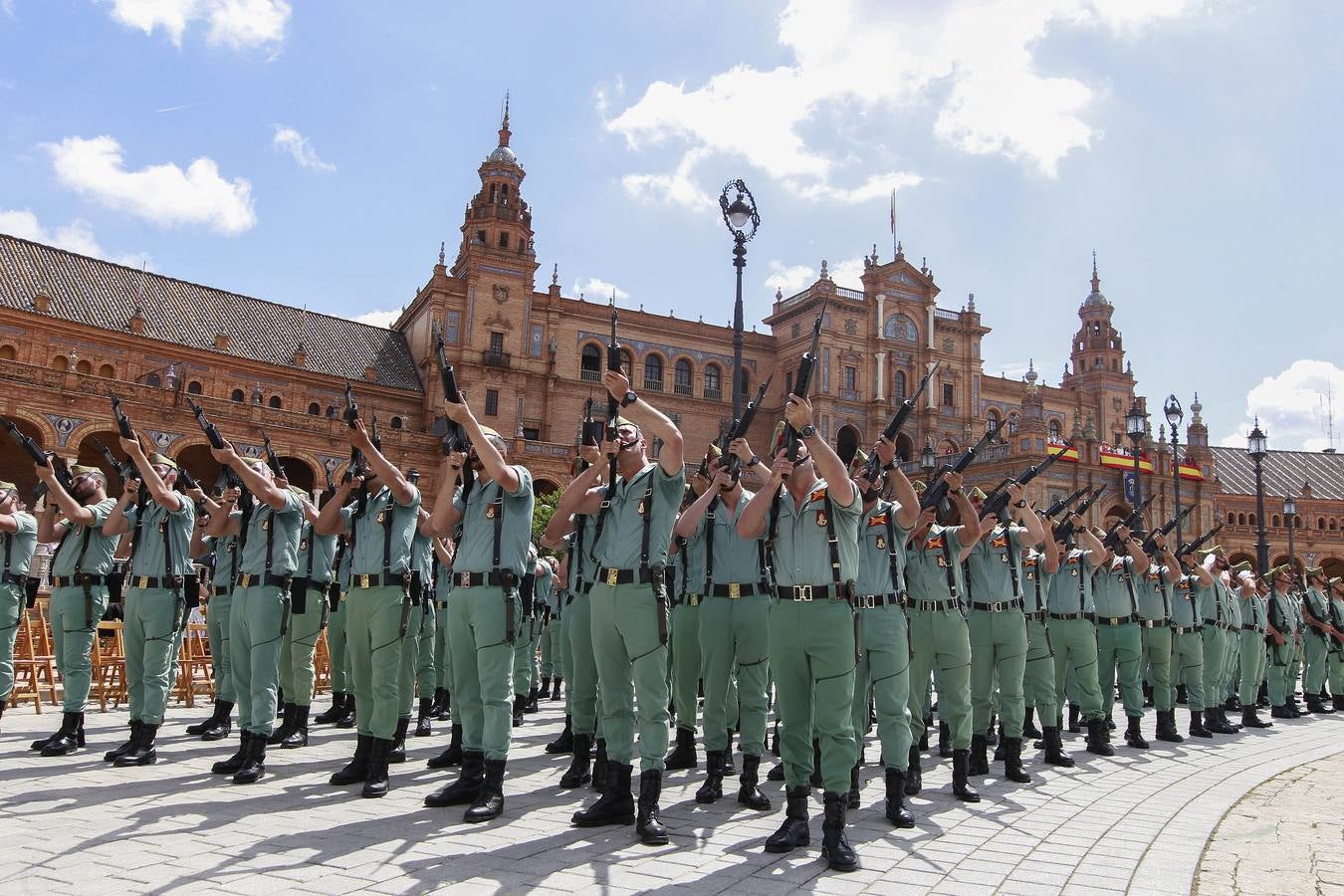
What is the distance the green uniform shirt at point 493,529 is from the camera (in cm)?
611

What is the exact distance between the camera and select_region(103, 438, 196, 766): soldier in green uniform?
24.1 ft

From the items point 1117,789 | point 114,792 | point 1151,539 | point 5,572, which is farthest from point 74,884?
point 1151,539

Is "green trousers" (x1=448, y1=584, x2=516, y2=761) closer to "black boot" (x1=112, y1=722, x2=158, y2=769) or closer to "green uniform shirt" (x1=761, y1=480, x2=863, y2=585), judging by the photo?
"green uniform shirt" (x1=761, y1=480, x2=863, y2=585)

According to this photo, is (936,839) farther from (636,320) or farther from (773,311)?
(773,311)

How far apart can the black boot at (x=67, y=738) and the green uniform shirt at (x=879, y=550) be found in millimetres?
6474

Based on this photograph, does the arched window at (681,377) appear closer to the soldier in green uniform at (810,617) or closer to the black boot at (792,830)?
the soldier in green uniform at (810,617)

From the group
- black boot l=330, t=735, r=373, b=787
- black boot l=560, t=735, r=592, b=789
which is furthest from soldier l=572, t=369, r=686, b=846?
black boot l=330, t=735, r=373, b=787

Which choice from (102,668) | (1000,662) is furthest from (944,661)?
(102,668)

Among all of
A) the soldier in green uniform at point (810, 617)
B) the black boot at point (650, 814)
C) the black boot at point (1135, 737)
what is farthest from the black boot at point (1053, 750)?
the black boot at point (650, 814)

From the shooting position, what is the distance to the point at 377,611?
21.7 ft

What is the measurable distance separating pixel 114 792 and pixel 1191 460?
53.3 m

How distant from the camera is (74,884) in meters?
4.16

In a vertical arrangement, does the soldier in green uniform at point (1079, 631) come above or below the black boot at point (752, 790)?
above

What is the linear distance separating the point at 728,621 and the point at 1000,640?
2604 millimetres
